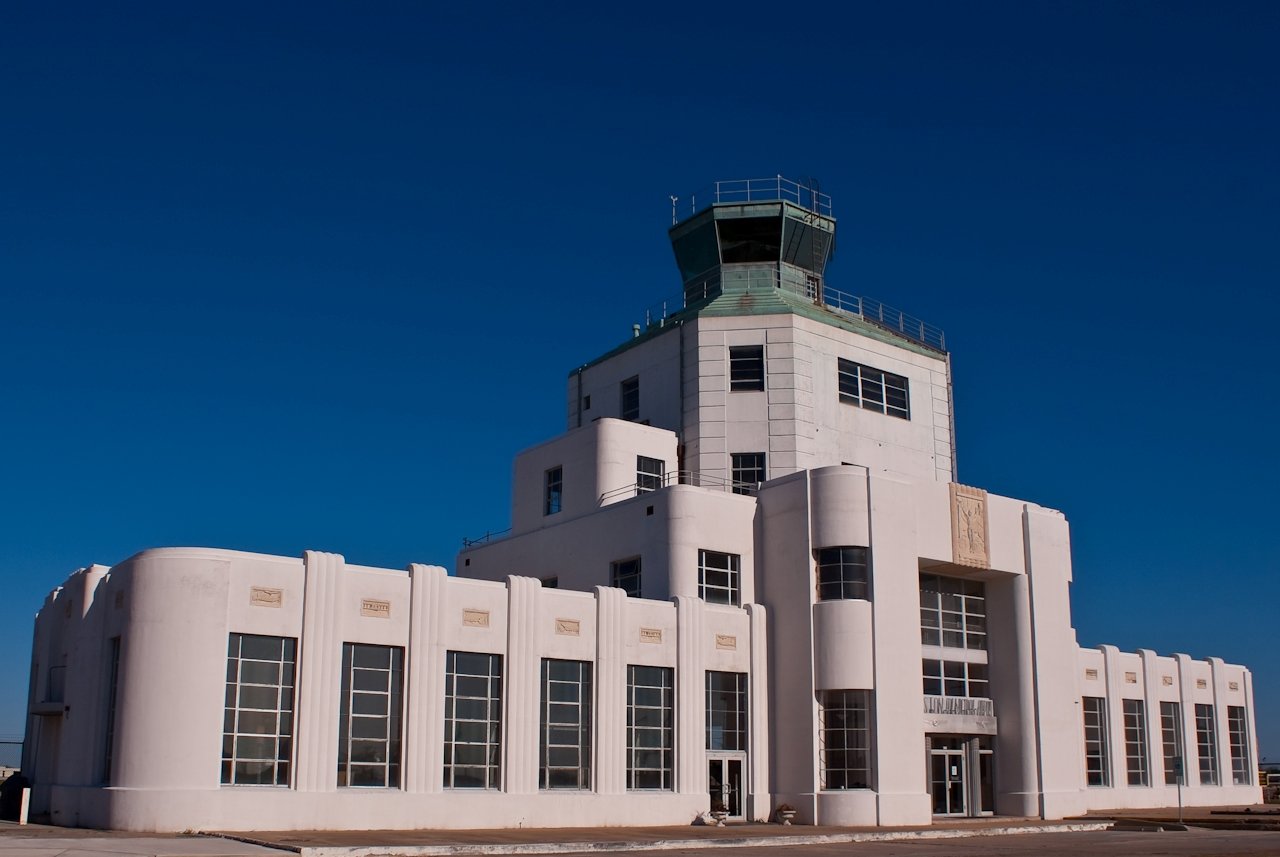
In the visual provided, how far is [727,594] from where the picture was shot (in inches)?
1670

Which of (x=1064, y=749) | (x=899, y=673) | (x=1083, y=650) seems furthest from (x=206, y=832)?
(x=1083, y=650)

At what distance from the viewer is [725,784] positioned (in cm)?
3984

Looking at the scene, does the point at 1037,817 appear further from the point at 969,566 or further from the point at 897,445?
the point at 897,445

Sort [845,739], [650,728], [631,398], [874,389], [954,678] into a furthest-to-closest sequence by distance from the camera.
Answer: [631,398] < [874,389] < [954,678] < [845,739] < [650,728]

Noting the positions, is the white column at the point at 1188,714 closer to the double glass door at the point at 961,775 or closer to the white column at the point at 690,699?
the double glass door at the point at 961,775

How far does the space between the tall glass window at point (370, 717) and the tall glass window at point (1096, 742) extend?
28658 mm

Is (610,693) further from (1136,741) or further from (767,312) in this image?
(1136,741)

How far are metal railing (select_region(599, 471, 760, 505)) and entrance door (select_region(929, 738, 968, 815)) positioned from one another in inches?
426

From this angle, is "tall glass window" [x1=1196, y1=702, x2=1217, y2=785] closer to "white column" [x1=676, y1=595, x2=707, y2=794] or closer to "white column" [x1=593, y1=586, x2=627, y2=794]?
"white column" [x1=676, y1=595, x2=707, y2=794]

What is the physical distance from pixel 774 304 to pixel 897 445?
723 centimetres

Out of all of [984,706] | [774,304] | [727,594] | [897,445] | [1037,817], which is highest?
[774,304]

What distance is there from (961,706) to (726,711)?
29.4 ft

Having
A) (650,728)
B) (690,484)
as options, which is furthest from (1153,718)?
(650,728)

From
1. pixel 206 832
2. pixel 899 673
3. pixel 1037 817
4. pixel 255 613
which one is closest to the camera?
pixel 206 832
